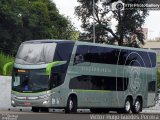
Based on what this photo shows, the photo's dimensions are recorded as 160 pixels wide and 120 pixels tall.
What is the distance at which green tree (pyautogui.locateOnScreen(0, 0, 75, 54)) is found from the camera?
53844 mm

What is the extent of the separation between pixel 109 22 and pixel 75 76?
108ft

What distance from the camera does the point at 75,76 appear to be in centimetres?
2988

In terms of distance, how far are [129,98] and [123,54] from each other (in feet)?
9.34

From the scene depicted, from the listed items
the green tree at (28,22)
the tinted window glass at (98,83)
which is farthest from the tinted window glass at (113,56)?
the green tree at (28,22)

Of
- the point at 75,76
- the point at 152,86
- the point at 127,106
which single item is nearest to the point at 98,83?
the point at 75,76

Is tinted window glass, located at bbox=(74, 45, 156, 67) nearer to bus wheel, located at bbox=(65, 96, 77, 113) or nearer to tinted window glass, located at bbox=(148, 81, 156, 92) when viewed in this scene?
tinted window glass, located at bbox=(148, 81, 156, 92)

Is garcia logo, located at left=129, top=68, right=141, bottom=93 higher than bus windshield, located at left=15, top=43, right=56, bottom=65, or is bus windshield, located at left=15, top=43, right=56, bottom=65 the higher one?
bus windshield, located at left=15, top=43, right=56, bottom=65

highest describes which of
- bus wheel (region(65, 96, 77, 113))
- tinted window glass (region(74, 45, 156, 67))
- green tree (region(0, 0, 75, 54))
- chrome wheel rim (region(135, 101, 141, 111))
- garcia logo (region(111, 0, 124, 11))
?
garcia logo (region(111, 0, 124, 11))

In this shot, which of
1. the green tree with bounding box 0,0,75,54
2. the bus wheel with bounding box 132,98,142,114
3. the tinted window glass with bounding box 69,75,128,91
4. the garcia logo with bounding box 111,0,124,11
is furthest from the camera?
the garcia logo with bounding box 111,0,124,11

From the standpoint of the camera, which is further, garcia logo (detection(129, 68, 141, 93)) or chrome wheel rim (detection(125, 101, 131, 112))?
chrome wheel rim (detection(125, 101, 131, 112))

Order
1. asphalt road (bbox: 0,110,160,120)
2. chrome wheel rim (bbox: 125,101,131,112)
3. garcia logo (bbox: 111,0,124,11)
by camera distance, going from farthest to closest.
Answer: garcia logo (bbox: 111,0,124,11) < chrome wheel rim (bbox: 125,101,131,112) < asphalt road (bbox: 0,110,160,120)

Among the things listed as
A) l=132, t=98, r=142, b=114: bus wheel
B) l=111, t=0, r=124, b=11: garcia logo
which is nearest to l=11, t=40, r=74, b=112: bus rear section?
l=132, t=98, r=142, b=114: bus wheel

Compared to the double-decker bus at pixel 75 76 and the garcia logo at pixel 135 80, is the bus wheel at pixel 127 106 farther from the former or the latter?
the garcia logo at pixel 135 80

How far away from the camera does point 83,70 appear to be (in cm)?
3042
